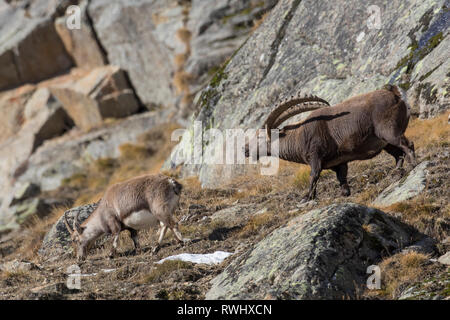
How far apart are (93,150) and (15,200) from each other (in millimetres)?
4843

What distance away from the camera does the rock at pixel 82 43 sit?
33469 mm

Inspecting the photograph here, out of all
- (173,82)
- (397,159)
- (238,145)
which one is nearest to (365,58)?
(238,145)

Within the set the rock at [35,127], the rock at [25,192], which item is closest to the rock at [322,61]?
the rock at [25,192]

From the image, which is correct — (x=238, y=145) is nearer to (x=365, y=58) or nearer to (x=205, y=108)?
(x=205, y=108)

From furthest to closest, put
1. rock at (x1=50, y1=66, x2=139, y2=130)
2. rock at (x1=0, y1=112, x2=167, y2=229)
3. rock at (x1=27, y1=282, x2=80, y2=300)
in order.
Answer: rock at (x1=50, y1=66, x2=139, y2=130)
rock at (x1=0, y1=112, x2=167, y2=229)
rock at (x1=27, y1=282, x2=80, y2=300)

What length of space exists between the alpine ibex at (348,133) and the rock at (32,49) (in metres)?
25.9

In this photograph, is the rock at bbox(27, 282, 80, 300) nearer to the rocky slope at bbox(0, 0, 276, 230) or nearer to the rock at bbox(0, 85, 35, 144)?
the rocky slope at bbox(0, 0, 276, 230)

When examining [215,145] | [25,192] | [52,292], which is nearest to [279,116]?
[52,292]

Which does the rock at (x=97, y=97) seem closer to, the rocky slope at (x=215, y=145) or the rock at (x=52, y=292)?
the rocky slope at (x=215, y=145)

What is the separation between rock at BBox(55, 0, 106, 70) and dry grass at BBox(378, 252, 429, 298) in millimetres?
28660

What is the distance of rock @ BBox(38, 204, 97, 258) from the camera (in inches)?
530

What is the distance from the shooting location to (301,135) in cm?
1165

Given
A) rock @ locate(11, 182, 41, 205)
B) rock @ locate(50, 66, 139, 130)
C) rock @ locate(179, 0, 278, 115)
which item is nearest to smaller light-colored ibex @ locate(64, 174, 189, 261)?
rock @ locate(179, 0, 278, 115)

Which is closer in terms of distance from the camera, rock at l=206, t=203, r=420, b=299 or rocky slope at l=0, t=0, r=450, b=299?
rock at l=206, t=203, r=420, b=299
